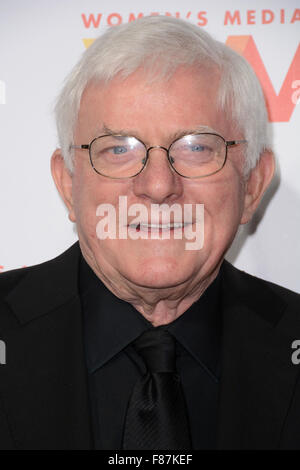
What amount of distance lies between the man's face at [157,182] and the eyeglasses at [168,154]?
0.05ft

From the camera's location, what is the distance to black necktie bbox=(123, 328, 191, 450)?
4.44 ft

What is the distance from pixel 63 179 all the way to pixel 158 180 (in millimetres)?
409

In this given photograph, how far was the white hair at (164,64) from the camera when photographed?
144 cm

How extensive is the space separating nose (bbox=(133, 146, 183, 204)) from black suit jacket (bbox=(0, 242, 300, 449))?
0.39 metres

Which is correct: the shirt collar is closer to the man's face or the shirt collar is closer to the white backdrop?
the man's face

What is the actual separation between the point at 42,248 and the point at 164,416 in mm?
835

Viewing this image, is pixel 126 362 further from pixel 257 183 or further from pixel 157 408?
pixel 257 183

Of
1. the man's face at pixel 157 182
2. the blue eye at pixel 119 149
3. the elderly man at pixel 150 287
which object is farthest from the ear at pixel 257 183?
the blue eye at pixel 119 149

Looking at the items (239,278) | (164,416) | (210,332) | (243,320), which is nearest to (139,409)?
(164,416)

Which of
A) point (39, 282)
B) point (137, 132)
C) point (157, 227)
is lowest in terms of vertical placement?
point (39, 282)

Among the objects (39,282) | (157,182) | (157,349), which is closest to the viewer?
(157,182)

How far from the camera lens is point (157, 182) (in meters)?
1.35

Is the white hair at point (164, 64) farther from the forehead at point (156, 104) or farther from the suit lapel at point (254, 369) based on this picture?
the suit lapel at point (254, 369)

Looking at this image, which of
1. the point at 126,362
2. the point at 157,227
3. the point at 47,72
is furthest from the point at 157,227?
the point at 47,72
